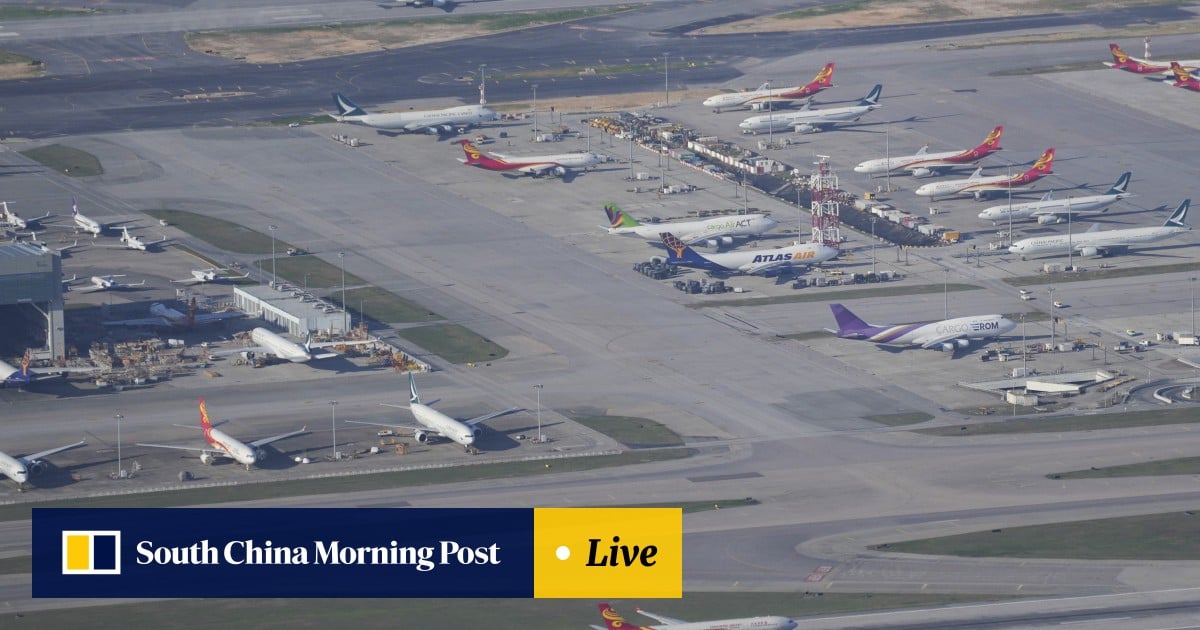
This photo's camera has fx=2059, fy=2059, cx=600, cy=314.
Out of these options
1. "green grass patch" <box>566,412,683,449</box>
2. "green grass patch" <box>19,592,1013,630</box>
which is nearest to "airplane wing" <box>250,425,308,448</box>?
"green grass patch" <box>566,412,683,449</box>

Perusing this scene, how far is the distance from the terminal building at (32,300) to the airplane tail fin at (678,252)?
55.9m

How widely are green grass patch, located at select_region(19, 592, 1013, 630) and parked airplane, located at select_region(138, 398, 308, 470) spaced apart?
26484mm

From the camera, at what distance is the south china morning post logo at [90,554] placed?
11788 centimetres

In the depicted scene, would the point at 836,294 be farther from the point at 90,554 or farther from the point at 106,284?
the point at 90,554

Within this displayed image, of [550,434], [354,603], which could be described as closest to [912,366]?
[550,434]

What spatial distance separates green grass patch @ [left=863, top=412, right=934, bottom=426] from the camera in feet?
502

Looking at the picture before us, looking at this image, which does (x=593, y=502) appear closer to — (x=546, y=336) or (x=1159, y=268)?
(x=546, y=336)

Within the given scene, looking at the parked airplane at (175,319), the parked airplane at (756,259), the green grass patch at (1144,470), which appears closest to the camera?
the green grass patch at (1144,470)

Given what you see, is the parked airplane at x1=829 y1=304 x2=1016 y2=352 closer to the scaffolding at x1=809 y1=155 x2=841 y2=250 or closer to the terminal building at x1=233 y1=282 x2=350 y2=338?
the scaffolding at x1=809 y1=155 x2=841 y2=250

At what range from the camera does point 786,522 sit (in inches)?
5182

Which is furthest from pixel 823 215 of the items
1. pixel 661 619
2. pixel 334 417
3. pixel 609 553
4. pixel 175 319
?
pixel 661 619

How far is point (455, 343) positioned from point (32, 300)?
34.5m

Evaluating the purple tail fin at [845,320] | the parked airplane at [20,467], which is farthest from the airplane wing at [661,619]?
the purple tail fin at [845,320]

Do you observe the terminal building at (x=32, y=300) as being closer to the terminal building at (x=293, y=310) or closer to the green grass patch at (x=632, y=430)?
the terminal building at (x=293, y=310)
